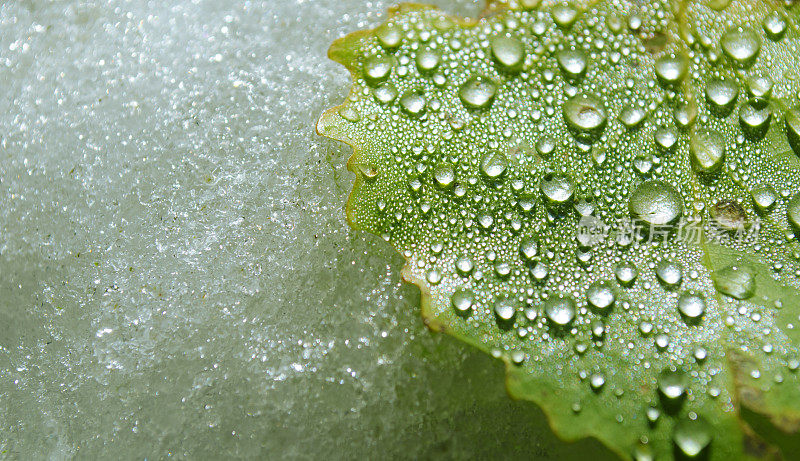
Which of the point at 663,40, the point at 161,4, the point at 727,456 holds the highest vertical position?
the point at 161,4

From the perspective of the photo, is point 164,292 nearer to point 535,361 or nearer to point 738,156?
point 535,361

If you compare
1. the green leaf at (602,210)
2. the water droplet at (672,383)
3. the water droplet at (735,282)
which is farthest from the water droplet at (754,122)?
the water droplet at (672,383)

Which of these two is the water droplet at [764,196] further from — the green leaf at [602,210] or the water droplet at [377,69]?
the water droplet at [377,69]

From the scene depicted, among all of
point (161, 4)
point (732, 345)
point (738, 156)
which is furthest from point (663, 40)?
point (161, 4)

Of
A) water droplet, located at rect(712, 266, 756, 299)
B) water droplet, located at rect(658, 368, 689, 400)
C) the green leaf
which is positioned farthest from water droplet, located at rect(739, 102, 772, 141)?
water droplet, located at rect(658, 368, 689, 400)

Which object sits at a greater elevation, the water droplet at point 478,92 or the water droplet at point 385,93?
the water droplet at point 385,93
